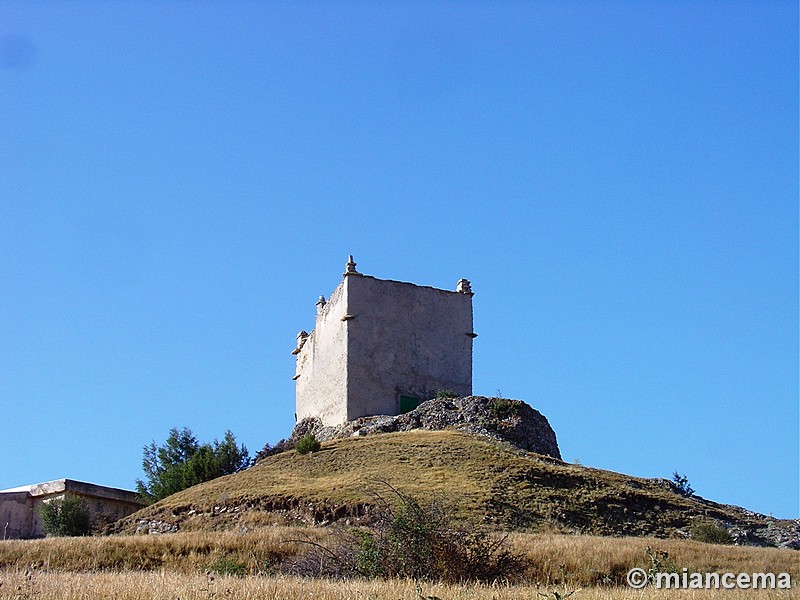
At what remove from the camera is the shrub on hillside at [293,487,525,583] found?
1577 cm

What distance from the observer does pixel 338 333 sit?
40094 mm

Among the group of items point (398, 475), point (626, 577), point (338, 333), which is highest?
point (338, 333)

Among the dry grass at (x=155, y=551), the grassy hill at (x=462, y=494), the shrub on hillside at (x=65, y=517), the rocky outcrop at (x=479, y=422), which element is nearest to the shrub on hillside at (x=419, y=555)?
the dry grass at (x=155, y=551)

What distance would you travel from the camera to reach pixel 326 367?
41.1 meters

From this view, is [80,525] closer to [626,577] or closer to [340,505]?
[340,505]

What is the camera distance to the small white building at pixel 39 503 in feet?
99.7

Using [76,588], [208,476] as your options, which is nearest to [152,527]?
[208,476]

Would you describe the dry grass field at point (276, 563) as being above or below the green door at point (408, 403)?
below

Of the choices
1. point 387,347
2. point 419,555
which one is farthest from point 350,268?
point 419,555

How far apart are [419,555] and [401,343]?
78.2 feet

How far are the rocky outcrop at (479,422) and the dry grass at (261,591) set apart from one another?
2221cm

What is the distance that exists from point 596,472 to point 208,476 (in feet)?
43.7

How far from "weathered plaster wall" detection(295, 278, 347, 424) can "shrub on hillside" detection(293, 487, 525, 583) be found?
21.3 meters

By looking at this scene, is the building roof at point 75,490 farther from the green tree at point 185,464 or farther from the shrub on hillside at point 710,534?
the shrub on hillside at point 710,534
